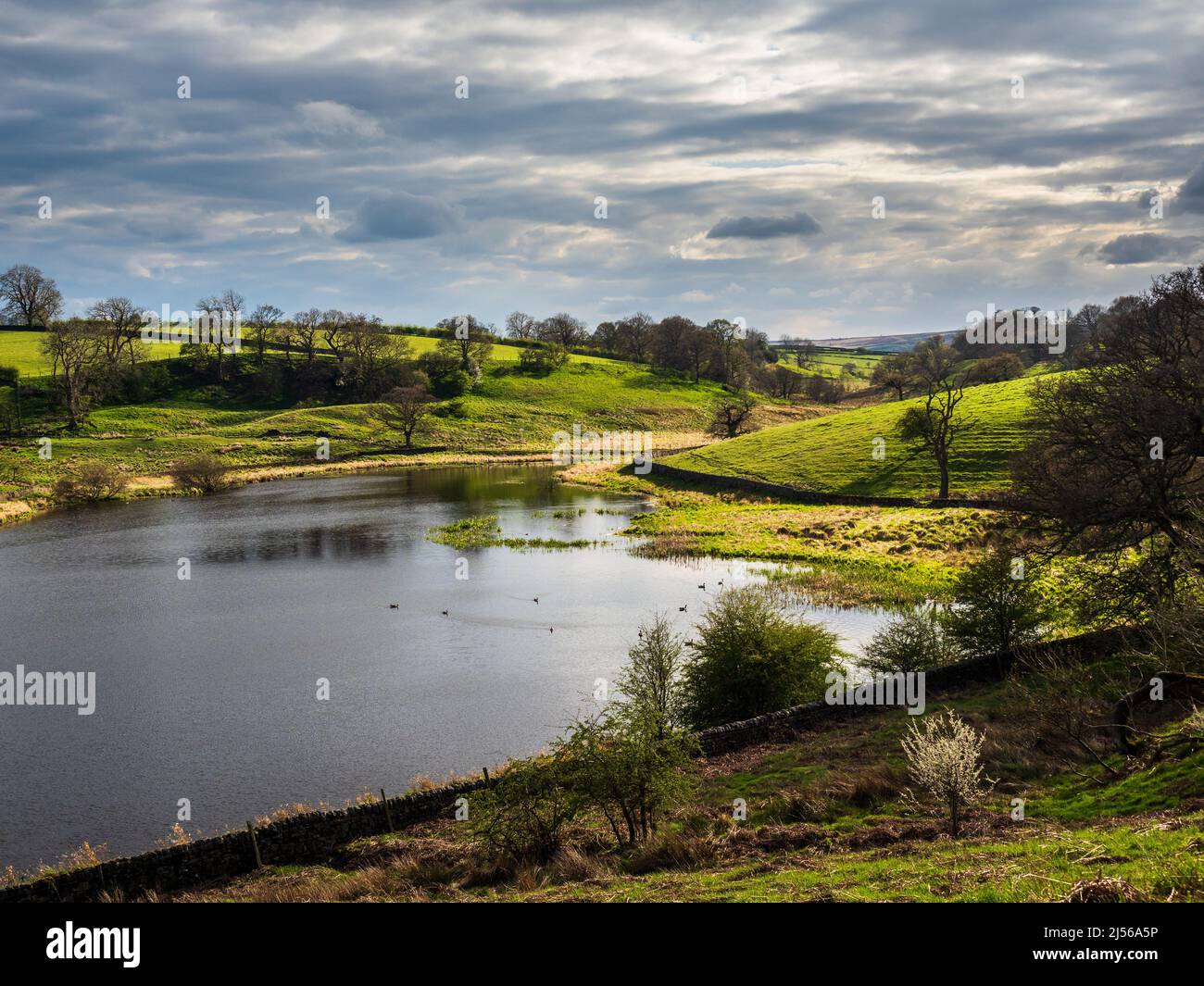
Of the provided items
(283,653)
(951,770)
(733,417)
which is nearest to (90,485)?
(283,653)

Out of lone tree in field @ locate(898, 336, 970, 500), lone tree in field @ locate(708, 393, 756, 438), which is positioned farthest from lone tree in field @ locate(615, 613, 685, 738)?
lone tree in field @ locate(708, 393, 756, 438)

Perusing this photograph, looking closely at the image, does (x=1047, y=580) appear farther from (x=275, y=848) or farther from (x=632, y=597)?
(x=275, y=848)

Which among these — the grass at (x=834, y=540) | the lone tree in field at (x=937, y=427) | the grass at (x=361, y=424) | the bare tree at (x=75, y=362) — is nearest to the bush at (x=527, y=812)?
the grass at (x=834, y=540)

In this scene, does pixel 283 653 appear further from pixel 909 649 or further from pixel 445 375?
pixel 445 375

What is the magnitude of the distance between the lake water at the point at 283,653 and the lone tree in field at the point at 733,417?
46.3m

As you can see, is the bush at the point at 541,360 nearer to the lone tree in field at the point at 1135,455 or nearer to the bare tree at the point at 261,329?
the bare tree at the point at 261,329

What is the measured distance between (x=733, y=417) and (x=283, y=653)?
107597 mm

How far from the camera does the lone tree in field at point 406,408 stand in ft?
406

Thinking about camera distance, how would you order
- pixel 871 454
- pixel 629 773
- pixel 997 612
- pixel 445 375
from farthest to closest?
pixel 445 375 → pixel 871 454 → pixel 997 612 → pixel 629 773

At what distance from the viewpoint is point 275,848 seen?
20.2 meters

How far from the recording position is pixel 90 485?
86.8 meters

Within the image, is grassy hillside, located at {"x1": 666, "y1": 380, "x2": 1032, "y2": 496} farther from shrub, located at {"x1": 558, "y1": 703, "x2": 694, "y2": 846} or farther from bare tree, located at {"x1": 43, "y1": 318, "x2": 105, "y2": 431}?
bare tree, located at {"x1": 43, "y1": 318, "x2": 105, "y2": 431}
